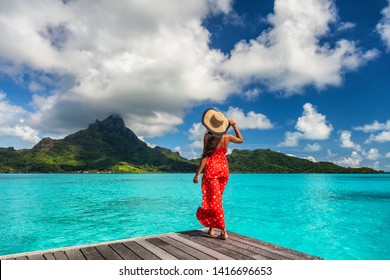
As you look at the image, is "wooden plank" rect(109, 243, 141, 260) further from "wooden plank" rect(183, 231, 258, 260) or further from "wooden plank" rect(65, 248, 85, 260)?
"wooden plank" rect(183, 231, 258, 260)

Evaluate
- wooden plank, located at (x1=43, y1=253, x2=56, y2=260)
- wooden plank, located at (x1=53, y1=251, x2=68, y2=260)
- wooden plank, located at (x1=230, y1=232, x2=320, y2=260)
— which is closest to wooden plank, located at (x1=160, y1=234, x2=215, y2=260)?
wooden plank, located at (x1=230, y1=232, x2=320, y2=260)

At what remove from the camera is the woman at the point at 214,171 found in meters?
7.90

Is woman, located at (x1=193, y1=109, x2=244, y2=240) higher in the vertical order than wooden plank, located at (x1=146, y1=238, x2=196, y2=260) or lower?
higher

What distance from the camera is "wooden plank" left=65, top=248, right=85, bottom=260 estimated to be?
6236 millimetres

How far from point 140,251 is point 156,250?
1.26ft

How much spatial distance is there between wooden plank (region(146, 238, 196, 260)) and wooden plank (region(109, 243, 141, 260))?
79 centimetres

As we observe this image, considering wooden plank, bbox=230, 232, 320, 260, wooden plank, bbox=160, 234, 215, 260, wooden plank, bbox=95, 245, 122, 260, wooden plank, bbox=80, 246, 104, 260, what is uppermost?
wooden plank, bbox=230, 232, 320, 260

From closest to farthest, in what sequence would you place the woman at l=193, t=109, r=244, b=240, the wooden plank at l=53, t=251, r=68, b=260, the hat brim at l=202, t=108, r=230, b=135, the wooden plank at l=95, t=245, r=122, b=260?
1. the wooden plank at l=53, t=251, r=68, b=260
2. the wooden plank at l=95, t=245, r=122, b=260
3. the hat brim at l=202, t=108, r=230, b=135
4. the woman at l=193, t=109, r=244, b=240

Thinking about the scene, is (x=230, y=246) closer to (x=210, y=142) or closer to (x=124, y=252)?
(x=124, y=252)

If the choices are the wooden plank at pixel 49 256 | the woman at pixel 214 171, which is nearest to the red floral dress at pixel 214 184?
the woman at pixel 214 171

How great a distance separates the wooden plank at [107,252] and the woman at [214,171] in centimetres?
275

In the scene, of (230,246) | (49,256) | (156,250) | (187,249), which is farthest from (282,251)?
(49,256)

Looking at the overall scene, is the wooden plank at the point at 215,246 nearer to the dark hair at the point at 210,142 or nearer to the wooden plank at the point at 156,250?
the wooden plank at the point at 156,250
